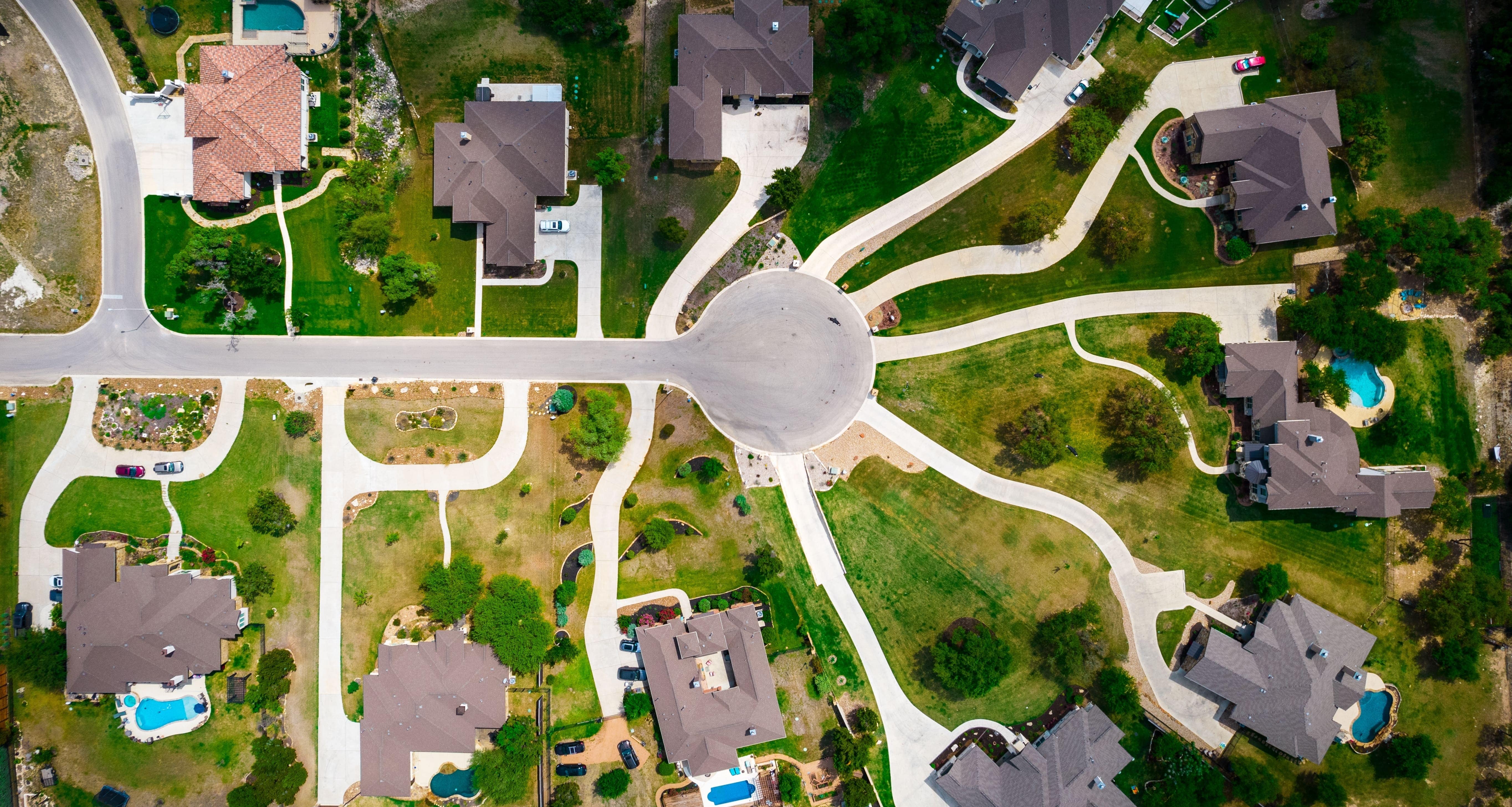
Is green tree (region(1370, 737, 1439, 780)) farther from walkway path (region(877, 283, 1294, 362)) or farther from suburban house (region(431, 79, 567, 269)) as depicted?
suburban house (region(431, 79, 567, 269))

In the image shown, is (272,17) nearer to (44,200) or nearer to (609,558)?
(44,200)

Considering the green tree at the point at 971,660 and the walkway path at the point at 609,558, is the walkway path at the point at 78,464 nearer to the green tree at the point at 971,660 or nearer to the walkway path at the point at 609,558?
the walkway path at the point at 609,558

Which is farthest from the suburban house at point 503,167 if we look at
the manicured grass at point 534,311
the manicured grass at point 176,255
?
the manicured grass at point 176,255

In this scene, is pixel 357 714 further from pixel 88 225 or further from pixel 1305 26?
pixel 1305 26

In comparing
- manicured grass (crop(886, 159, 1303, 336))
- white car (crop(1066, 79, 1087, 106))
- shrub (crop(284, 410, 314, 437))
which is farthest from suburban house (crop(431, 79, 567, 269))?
white car (crop(1066, 79, 1087, 106))

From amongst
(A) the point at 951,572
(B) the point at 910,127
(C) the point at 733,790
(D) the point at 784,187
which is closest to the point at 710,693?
(C) the point at 733,790

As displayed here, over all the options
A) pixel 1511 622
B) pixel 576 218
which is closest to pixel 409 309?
pixel 576 218
